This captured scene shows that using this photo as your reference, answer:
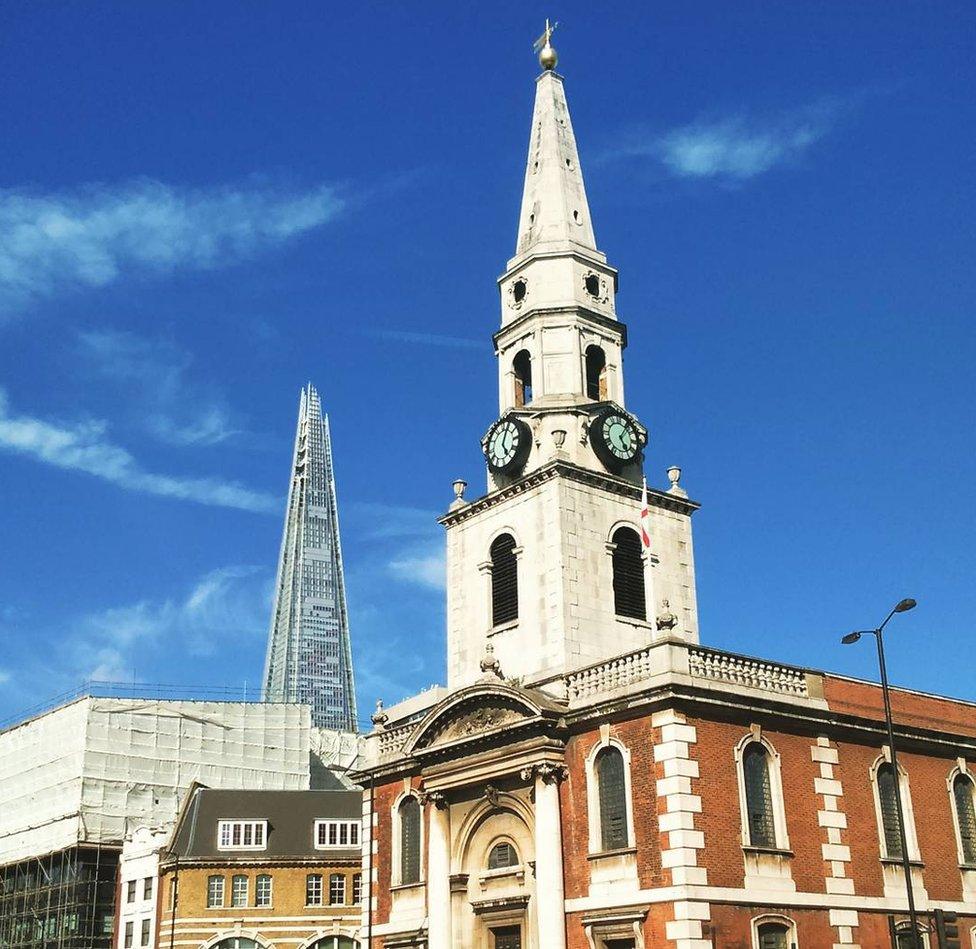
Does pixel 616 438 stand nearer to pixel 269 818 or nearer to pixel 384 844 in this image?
pixel 384 844

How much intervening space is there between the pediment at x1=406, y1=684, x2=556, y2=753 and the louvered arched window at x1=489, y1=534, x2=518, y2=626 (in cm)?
483

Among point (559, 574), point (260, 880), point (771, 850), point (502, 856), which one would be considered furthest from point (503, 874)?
point (260, 880)

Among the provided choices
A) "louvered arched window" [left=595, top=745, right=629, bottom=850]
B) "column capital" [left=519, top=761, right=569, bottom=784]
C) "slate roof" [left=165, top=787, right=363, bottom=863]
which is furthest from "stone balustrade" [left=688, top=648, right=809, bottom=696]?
"slate roof" [left=165, top=787, right=363, bottom=863]

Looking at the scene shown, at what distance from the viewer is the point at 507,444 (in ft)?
167

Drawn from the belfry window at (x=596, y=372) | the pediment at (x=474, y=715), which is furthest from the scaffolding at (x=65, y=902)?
the belfry window at (x=596, y=372)

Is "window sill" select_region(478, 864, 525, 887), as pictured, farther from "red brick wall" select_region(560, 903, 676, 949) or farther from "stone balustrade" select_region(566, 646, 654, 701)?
"red brick wall" select_region(560, 903, 676, 949)

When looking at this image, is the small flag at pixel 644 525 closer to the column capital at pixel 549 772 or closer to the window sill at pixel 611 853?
the column capital at pixel 549 772

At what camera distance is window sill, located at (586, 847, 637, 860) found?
37438 mm

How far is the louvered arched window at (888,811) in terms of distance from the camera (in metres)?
41.8

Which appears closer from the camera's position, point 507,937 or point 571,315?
point 507,937

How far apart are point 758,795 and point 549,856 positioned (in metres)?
6.50

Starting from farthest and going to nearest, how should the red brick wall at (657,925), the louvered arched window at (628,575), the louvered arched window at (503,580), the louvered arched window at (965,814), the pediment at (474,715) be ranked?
the louvered arched window at (503,580) < the louvered arched window at (628,575) < the louvered arched window at (965,814) < the pediment at (474,715) < the red brick wall at (657,925)

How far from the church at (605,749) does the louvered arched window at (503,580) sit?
0.09 metres

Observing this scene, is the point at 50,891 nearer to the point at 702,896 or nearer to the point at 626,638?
the point at 626,638
